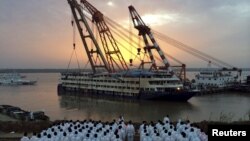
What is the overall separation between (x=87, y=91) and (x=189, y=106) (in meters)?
24.6

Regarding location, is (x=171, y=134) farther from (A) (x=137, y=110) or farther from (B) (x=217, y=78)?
(B) (x=217, y=78)

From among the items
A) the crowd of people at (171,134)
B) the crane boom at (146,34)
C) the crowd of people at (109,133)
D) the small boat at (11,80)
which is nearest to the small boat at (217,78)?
the crane boom at (146,34)

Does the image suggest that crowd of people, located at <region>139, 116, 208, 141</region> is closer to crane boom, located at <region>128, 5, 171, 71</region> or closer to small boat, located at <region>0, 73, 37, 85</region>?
crane boom, located at <region>128, 5, 171, 71</region>

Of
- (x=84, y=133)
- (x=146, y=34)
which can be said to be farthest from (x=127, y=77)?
(x=84, y=133)

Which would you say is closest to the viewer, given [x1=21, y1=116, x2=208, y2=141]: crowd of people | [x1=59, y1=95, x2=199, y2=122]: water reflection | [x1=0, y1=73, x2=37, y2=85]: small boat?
[x1=21, y1=116, x2=208, y2=141]: crowd of people

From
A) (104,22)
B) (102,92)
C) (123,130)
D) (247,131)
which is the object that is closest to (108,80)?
(102,92)

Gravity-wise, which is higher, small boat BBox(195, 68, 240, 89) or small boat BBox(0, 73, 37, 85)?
small boat BBox(195, 68, 240, 89)

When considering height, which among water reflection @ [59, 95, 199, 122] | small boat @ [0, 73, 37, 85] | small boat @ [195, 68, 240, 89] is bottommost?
water reflection @ [59, 95, 199, 122]

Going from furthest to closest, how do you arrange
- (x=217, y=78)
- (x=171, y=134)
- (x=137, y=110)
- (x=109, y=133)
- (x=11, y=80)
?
(x=11, y=80)
(x=217, y=78)
(x=137, y=110)
(x=109, y=133)
(x=171, y=134)

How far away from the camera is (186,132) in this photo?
14.3 meters

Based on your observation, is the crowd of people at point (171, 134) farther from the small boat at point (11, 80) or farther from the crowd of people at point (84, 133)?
the small boat at point (11, 80)

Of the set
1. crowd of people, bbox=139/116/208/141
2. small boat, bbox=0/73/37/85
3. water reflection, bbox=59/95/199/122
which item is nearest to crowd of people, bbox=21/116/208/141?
crowd of people, bbox=139/116/208/141

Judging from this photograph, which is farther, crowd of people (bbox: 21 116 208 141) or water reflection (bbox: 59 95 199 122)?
water reflection (bbox: 59 95 199 122)

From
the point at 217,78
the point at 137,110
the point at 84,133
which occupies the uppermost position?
the point at 217,78
